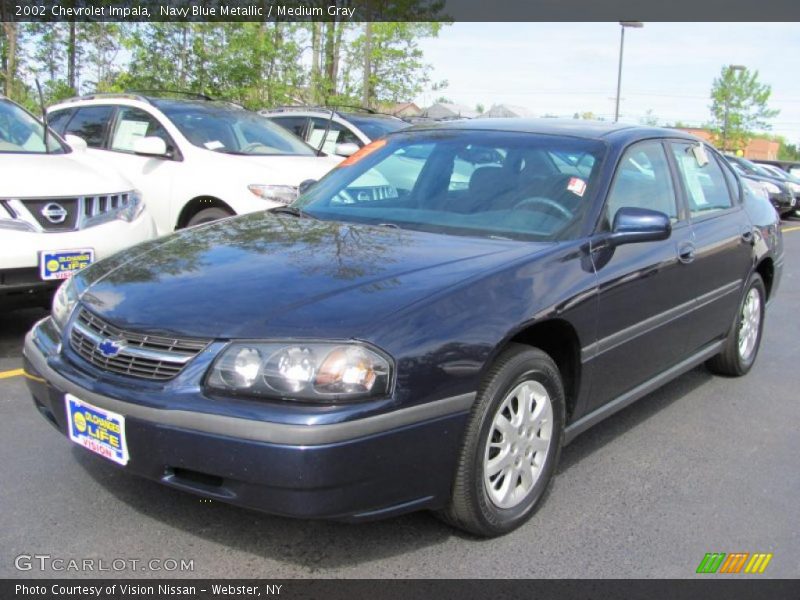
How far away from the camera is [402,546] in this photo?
2943 mm

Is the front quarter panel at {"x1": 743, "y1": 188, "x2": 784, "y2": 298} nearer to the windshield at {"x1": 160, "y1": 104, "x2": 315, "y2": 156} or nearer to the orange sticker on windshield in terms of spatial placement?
the orange sticker on windshield

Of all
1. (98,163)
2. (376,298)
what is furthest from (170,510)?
(98,163)

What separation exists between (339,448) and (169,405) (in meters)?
0.56

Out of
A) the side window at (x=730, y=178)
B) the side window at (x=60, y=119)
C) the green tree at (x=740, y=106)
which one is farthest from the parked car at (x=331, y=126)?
the green tree at (x=740, y=106)

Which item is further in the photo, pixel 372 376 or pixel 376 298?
pixel 376 298

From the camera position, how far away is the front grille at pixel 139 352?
263cm

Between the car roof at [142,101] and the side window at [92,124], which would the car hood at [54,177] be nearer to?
the car roof at [142,101]

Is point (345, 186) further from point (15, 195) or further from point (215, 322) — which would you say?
point (15, 195)

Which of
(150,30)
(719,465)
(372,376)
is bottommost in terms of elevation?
(719,465)

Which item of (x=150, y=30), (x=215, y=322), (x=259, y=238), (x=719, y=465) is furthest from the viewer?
(x=150, y=30)

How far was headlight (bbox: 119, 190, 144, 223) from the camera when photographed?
557 cm

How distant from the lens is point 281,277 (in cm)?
294

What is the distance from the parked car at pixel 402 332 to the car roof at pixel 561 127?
0.08ft
